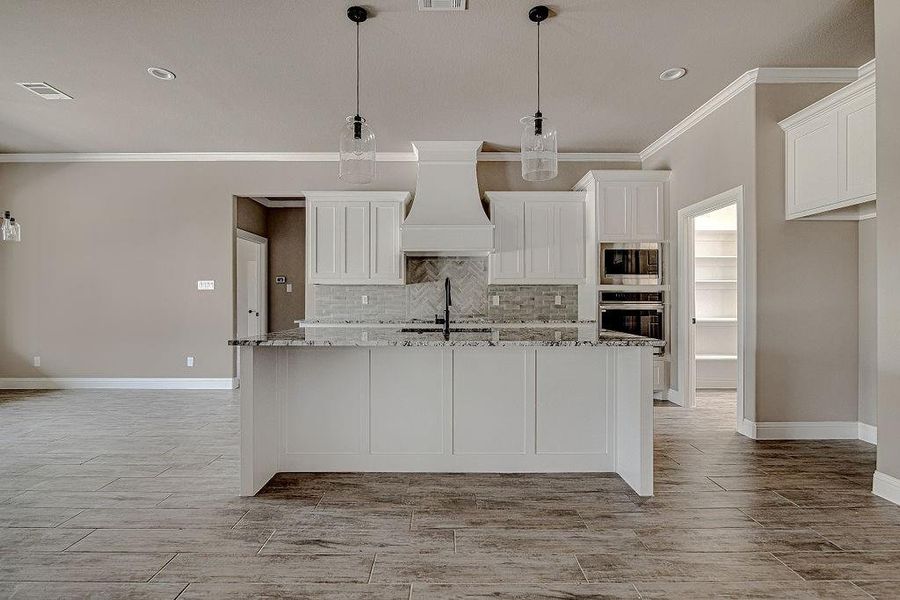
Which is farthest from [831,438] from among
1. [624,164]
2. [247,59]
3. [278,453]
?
[247,59]

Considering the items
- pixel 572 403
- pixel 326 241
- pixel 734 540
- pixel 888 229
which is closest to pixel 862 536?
pixel 734 540

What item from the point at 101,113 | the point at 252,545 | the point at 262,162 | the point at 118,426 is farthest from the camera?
the point at 262,162

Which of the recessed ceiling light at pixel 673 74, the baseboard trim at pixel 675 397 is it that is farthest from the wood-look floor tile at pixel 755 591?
the recessed ceiling light at pixel 673 74

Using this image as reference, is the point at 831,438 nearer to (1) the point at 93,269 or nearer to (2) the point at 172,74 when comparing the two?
(2) the point at 172,74

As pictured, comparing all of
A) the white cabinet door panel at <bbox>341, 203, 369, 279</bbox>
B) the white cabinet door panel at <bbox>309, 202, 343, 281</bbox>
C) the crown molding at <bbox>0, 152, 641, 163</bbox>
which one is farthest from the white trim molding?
the white cabinet door panel at <bbox>309, 202, 343, 281</bbox>

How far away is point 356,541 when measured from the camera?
2.20 meters

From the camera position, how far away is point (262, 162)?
5.98 meters

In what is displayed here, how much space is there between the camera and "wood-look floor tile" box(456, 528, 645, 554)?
2113 millimetres

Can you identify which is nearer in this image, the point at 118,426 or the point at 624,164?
the point at 118,426

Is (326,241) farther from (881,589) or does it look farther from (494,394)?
(881,589)

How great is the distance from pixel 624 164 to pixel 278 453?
5044mm

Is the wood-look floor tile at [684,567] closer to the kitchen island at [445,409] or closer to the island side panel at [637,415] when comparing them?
the island side panel at [637,415]

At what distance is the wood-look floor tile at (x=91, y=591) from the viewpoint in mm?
1772

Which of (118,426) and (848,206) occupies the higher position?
(848,206)
